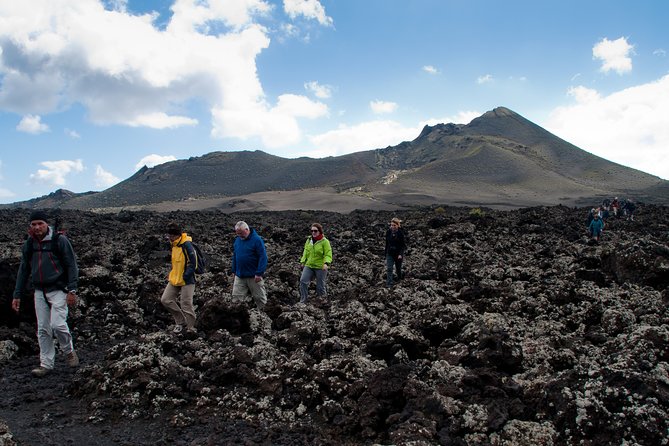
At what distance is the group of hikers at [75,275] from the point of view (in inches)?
211

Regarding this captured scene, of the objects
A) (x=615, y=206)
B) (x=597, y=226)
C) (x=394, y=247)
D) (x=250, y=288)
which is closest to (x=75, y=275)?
(x=250, y=288)

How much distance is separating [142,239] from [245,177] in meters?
94.8

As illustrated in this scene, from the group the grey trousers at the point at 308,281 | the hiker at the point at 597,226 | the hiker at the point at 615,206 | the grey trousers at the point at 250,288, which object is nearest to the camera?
the grey trousers at the point at 250,288

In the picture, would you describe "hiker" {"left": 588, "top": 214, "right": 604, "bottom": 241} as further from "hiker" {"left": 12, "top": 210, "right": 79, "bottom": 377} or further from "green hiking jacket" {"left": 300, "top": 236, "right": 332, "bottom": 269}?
"hiker" {"left": 12, "top": 210, "right": 79, "bottom": 377}

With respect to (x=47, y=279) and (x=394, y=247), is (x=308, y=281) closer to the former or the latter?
(x=394, y=247)

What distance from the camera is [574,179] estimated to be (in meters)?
90.4

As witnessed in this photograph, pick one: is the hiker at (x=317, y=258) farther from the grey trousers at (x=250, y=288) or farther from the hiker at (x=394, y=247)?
the hiker at (x=394, y=247)

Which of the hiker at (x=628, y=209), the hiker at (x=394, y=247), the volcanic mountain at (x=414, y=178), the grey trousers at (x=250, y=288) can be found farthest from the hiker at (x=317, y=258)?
the volcanic mountain at (x=414, y=178)

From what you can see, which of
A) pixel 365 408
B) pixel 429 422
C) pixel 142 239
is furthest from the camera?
pixel 142 239

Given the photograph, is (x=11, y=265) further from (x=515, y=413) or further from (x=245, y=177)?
(x=245, y=177)

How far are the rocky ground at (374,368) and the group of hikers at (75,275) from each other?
40 centimetres

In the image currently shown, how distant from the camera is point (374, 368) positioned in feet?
15.8

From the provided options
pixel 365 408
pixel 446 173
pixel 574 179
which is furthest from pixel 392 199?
pixel 365 408

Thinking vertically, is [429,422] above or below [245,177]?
below
